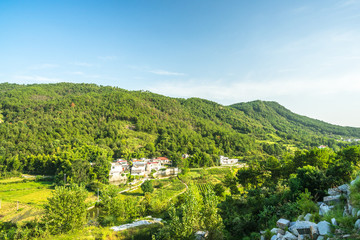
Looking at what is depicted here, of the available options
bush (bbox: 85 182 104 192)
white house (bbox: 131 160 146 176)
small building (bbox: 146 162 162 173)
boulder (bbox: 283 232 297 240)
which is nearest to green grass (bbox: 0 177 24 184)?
bush (bbox: 85 182 104 192)

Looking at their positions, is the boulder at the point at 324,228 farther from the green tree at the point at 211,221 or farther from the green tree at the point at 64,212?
the green tree at the point at 64,212

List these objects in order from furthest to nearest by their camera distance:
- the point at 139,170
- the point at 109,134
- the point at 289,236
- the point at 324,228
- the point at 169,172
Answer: the point at 109,134 < the point at 169,172 < the point at 139,170 < the point at 289,236 < the point at 324,228

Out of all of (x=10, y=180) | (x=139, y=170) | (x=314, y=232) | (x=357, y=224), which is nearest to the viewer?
(x=357, y=224)

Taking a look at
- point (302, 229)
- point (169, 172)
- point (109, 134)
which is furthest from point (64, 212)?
point (109, 134)

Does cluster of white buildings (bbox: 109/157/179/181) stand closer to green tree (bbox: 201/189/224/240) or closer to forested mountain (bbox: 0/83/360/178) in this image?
forested mountain (bbox: 0/83/360/178)

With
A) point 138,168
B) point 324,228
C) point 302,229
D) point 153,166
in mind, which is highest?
point 324,228

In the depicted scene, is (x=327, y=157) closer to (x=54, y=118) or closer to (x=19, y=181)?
(x=19, y=181)

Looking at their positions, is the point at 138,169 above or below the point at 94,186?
above

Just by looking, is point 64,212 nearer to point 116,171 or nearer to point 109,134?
point 116,171
